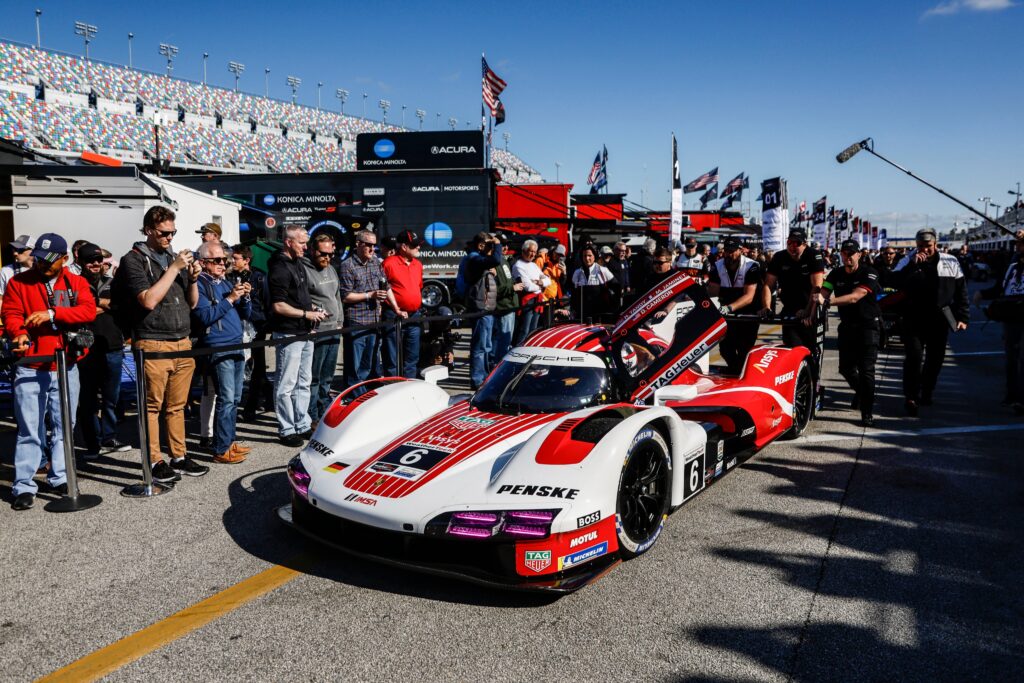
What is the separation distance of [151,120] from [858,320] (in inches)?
2478

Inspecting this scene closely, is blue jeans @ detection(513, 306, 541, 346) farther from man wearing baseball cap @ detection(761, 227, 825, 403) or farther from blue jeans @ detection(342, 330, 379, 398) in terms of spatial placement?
man wearing baseball cap @ detection(761, 227, 825, 403)

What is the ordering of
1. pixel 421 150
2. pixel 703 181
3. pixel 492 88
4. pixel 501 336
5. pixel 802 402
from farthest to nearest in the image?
pixel 703 181
pixel 421 150
pixel 492 88
pixel 501 336
pixel 802 402

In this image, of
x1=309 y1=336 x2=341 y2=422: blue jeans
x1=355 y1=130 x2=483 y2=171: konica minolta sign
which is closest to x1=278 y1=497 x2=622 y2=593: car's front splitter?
x1=309 y1=336 x2=341 y2=422: blue jeans

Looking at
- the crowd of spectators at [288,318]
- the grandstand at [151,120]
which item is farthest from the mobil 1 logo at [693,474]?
the grandstand at [151,120]

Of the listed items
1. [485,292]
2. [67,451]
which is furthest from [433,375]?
[485,292]

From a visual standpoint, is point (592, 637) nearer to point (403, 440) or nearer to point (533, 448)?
point (533, 448)

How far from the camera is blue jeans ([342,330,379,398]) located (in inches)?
279

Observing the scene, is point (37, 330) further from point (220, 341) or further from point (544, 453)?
point (544, 453)

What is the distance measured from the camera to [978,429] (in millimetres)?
6660

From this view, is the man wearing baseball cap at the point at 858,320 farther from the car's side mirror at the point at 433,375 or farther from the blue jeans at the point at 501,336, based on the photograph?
the car's side mirror at the point at 433,375

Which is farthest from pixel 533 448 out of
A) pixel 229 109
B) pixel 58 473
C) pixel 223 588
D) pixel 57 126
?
pixel 229 109

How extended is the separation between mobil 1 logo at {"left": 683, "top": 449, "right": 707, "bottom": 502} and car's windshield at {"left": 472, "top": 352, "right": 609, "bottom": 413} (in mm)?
684

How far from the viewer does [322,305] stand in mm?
6512

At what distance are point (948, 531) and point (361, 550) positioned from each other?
331cm
